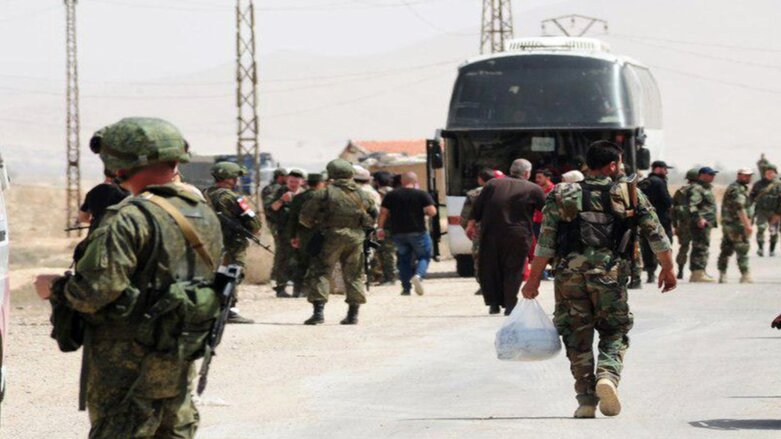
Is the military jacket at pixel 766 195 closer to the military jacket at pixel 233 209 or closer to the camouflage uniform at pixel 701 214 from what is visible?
the camouflage uniform at pixel 701 214

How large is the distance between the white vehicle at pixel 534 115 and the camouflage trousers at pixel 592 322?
15405mm

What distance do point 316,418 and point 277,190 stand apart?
11497mm

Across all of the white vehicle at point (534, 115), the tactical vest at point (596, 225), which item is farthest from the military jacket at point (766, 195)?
the tactical vest at point (596, 225)

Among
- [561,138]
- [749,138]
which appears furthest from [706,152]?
[561,138]

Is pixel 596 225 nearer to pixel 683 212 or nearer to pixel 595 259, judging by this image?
pixel 595 259

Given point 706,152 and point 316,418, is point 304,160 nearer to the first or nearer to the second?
point 706,152

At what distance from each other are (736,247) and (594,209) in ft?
45.8

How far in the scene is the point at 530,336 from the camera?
9.97 meters

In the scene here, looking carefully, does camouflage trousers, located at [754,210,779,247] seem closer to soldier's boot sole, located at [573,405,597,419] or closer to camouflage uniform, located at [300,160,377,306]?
camouflage uniform, located at [300,160,377,306]

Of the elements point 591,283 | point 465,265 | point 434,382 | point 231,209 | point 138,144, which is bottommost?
point 465,265

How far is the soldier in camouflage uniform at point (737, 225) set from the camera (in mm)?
23062

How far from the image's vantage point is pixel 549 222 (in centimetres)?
981

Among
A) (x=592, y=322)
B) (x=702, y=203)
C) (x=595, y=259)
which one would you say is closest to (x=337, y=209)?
(x=592, y=322)

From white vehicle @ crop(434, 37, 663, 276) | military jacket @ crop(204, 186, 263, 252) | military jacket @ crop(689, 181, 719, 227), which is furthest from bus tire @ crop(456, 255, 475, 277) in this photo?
military jacket @ crop(204, 186, 263, 252)
